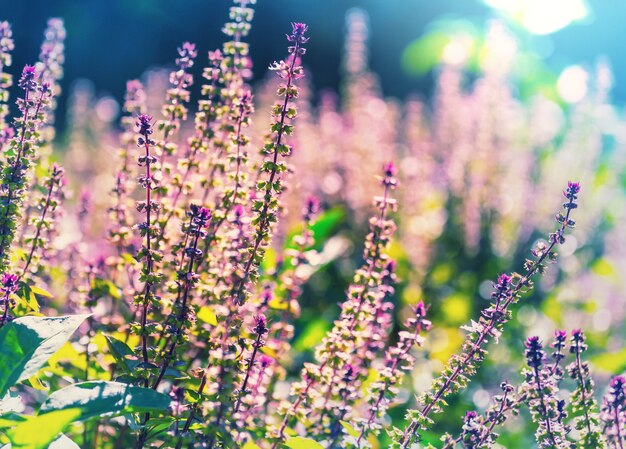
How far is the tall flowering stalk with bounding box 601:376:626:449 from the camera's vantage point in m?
1.83

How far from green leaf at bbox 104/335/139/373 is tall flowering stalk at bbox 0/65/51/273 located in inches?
14.3

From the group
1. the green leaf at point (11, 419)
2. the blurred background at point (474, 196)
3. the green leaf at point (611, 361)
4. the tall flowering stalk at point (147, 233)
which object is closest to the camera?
the green leaf at point (11, 419)

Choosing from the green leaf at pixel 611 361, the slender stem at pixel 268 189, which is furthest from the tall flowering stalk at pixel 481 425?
the green leaf at pixel 611 361

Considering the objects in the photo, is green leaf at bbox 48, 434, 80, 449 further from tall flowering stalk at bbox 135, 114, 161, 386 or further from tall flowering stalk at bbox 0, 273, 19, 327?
tall flowering stalk at bbox 0, 273, 19, 327

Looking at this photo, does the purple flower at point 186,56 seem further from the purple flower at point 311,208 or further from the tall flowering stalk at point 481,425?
the tall flowering stalk at point 481,425

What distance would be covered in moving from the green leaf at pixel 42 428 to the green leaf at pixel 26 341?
0.25 m

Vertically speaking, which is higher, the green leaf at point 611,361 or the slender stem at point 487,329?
the green leaf at point 611,361

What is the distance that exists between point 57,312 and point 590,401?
7.54 ft

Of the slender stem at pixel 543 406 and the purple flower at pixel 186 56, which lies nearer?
the slender stem at pixel 543 406

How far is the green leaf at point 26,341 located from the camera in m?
1.76

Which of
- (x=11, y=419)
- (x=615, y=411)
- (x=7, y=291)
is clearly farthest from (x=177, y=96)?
(x=615, y=411)

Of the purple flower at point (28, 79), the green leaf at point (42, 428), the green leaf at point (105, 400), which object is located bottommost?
the green leaf at point (42, 428)

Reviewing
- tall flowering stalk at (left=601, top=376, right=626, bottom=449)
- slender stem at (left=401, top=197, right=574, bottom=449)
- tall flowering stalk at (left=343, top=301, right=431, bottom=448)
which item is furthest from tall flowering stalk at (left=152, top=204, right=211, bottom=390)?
tall flowering stalk at (left=601, top=376, right=626, bottom=449)

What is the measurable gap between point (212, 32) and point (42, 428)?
11074 mm
